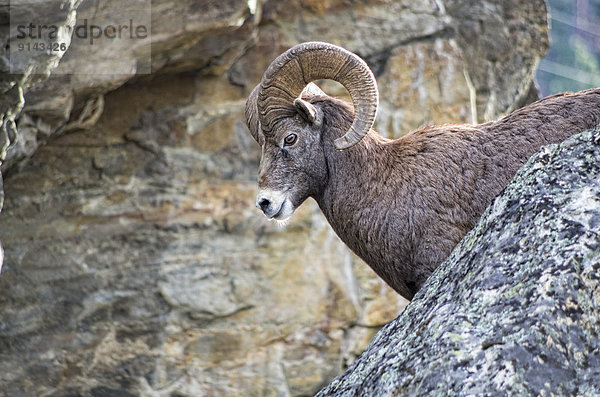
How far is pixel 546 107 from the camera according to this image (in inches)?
208

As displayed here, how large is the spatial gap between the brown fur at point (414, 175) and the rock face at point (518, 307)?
1323 millimetres

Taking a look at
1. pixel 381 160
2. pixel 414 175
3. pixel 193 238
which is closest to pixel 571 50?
pixel 193 238

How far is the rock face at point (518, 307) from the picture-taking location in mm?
3055

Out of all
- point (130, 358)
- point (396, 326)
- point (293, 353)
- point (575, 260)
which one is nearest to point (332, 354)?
point (293, 353)

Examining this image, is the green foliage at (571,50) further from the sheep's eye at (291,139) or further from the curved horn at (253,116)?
the sheep's eye at (291,139)

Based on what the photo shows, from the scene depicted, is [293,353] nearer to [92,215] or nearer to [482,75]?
[92,215]

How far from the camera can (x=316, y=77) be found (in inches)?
221

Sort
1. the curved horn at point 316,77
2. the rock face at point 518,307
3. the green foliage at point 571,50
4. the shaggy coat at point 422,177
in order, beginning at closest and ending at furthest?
the rock face at point 518,307
the shaggy coat at point 422,177
the curved horn at point 316,77
the green foliage at point 571,50

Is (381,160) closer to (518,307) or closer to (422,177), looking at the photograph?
(422,177)

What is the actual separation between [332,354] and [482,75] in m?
3.62

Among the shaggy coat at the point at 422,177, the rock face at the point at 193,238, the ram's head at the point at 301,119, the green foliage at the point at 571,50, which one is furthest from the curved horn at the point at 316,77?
the green foliage at the point at 571,50

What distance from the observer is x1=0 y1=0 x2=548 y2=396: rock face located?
321 inches

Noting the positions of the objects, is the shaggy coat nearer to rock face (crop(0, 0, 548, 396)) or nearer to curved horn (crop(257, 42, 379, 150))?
curved horn (crop(257, 42, 379, 150))

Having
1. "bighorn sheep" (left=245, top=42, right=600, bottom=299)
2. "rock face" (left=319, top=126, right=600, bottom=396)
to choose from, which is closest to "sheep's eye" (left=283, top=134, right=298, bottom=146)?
"bighorn sheep" (left=245, top=42, right=600, bottom=299)
